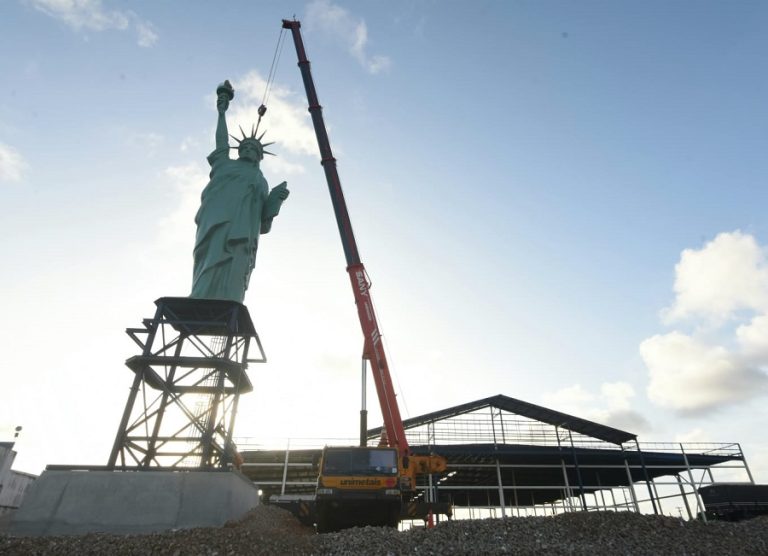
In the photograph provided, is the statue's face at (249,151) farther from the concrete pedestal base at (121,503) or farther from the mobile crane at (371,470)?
the concrete pedestal base at (121,503)

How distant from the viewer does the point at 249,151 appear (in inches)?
818

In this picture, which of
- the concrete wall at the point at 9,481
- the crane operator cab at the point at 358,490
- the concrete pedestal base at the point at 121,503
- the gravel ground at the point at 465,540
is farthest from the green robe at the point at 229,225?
the concrete wall at the point at 9,481

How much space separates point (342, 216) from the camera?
1800 centimetres

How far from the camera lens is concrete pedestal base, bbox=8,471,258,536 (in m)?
11.5

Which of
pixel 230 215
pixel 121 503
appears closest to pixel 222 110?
pixel 230 215

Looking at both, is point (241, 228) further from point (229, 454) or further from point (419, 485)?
point (419, 485)

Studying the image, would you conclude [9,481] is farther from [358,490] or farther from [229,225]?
[358,490]

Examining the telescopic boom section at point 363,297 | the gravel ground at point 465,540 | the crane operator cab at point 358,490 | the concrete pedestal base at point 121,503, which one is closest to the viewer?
the gravel ground at point 465,540

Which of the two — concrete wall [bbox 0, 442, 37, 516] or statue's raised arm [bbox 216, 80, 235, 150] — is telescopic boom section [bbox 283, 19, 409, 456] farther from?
concrete wall [bbox 0, 442, 37, 516]

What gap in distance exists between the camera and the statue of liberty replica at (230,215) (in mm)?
18031

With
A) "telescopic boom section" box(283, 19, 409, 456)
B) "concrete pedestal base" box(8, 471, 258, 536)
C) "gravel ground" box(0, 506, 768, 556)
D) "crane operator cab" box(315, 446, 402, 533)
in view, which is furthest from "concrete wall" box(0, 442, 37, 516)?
"telescopic boom section" box(283, 19, 409, 456)

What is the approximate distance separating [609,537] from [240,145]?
19594 mm

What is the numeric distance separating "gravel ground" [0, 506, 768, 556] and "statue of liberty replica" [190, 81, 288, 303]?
9193 mm

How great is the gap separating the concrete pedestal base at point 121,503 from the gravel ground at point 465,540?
1.03 meters
